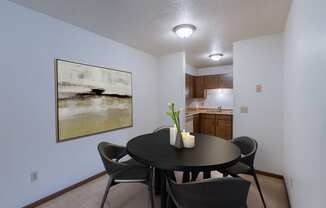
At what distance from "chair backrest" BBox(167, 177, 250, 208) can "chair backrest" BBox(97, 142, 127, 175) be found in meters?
0.74

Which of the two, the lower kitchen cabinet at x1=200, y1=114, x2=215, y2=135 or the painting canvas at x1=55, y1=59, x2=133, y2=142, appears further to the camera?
the lower kitchen cabinet at x1=200, y1=114, x2=215, y2=135

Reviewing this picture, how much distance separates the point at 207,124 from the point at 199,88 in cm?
117

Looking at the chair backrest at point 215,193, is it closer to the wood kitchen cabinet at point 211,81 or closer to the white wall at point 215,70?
the wood kitchen cabinet at point 211,81

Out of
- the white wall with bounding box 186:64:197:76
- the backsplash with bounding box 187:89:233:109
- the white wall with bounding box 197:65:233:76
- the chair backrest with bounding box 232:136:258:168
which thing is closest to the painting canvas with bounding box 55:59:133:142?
the chair backrest with bounding box 232:136:258:168

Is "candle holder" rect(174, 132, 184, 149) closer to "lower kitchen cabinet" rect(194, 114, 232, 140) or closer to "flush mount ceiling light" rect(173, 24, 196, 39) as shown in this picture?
"flush mount ceiling light" rect(173, 24, 196, 39)

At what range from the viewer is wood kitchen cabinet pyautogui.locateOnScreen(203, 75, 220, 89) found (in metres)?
4.87

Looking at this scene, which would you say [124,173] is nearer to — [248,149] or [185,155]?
[185,155]

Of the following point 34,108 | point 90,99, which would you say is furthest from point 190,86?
point 34,108

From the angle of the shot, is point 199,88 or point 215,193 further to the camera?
point 199,88

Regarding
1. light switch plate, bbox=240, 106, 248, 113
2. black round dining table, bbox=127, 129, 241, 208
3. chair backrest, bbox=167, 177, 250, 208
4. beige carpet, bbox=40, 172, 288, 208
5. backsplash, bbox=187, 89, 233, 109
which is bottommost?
beige carpet, bbox=40, 172, 288, 208

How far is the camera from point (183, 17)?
2.13m

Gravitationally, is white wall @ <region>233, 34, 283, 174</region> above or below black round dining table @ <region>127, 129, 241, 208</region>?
above

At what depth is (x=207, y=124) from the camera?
4.77m

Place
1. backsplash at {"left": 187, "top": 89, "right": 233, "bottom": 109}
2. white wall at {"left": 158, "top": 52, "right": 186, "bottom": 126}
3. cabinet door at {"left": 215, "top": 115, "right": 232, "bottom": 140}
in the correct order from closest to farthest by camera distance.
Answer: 1. white wall at {"left": 158, "top": 52, "right": 186, "bottom": 126}
2. cabinet door at {"left": 215, "top": 115, "right": 232, "bottom": 140}
3. backsplash at {"left": 187, "top": 89, "right": 233, "bottom": 109}
